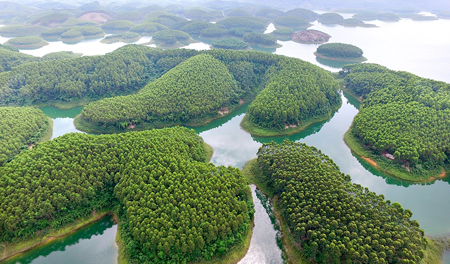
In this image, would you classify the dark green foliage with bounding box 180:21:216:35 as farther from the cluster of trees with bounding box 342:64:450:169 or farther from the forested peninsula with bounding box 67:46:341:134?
the cluster of trees with bounding box 342:64:450:169

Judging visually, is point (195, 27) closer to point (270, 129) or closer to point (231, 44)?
point (231, 44)

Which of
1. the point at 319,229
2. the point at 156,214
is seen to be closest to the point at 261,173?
the point at 319,229

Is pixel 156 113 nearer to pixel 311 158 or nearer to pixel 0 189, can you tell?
pixel 0 189

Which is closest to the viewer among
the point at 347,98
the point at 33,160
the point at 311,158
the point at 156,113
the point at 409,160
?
the point at 33,160

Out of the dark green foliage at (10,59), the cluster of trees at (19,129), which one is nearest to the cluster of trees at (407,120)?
the cluster of trees at (19,129)

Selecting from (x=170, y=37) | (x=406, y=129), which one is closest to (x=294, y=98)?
(x=406, y=129)
